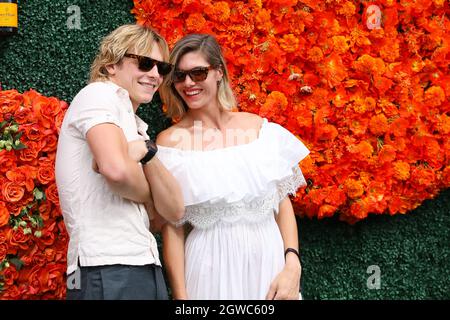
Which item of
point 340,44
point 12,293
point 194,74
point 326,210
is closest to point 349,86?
point 340,44

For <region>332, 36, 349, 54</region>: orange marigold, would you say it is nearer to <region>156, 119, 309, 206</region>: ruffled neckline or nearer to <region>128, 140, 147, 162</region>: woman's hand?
<region>156, 119, 309, 206</region>: ruffled neckline

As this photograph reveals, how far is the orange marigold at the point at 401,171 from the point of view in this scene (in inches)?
147

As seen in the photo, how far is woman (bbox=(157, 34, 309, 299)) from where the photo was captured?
2.84 m

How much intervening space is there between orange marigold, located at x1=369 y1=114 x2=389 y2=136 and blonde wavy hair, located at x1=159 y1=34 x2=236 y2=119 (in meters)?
0.96

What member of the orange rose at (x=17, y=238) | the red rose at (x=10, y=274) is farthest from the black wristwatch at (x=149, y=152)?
the red rose at (x=10, y=274)

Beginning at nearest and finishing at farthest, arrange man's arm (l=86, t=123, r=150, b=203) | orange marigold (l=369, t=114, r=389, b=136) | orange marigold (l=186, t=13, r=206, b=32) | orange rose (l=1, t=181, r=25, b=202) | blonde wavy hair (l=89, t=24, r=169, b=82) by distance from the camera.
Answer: man's arm (l=86, t=123, r=150, b=203) < blonde wavy hair (l=89, t=24, r=169, b=82) < orange rose (l=1, t=181, r=25, b=202) < orange marigold (l=186, t=13, r=206, b=32) < orange marigold (l=369, t=114, r=389, b=136)

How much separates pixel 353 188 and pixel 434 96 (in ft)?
2.39

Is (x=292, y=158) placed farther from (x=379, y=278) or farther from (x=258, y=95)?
(x=379, y=278)

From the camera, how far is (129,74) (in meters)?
2.58

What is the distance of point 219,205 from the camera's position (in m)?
2.83

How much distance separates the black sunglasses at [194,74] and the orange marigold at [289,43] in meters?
0.79
